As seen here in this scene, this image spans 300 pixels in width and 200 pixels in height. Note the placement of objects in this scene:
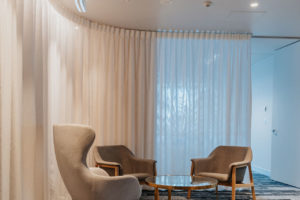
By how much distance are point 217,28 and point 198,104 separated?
1357 mm

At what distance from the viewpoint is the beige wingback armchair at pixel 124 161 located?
451cm

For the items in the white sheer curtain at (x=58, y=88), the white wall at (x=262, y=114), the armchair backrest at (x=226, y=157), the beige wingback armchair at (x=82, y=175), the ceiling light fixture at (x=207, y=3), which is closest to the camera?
the white sheer curtain at (x=58, y=88)

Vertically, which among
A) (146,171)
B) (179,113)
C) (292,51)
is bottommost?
(146,171)

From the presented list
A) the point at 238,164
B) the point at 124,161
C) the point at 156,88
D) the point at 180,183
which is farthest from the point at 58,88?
the point at 238,164

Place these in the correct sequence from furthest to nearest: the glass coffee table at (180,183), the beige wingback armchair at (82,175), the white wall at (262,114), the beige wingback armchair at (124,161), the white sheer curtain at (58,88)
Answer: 1. the white wall at (262,114)
2. the beige wingback armchair at (124,161)
3. the glass coffee table at (180,183)
4. the beige wingback armchair at (82,175)
5. the white sheer curtain at (58,88)

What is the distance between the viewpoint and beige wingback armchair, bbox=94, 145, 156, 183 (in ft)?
14.8

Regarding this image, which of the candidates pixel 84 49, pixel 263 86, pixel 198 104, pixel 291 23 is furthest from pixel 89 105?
pixel 263 86

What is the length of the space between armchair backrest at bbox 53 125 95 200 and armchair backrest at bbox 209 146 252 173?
254 cm

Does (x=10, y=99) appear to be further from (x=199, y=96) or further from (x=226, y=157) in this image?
(x=199, y=96)

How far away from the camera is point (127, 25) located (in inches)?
205

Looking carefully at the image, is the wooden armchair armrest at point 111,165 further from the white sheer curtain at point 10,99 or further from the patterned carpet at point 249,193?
the white sheer curtain at point 10,99

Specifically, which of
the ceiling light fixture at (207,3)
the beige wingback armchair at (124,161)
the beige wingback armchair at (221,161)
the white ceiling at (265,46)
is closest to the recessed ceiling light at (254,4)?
the ceiling light fixture at (207,3)

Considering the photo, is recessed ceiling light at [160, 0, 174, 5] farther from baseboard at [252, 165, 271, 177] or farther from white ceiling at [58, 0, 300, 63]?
baseboard at [252, 165, 271, 177]

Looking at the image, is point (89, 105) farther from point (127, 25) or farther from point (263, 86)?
point (263, 86)
